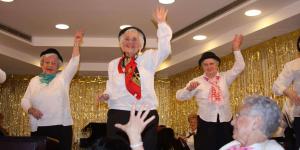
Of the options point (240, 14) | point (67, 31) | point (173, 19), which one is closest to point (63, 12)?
point (67, 31)

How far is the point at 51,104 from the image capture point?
410cm

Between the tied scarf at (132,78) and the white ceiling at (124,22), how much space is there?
2.58 metres

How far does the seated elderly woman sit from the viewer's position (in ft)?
6.97

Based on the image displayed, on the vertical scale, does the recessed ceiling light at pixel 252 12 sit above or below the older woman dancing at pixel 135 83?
above

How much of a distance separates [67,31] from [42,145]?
17.5ft

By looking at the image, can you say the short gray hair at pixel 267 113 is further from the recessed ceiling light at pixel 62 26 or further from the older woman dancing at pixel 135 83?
the recessed ceiling light at pixel 62 26

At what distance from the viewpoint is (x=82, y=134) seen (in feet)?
34.1

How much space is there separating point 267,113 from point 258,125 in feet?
0.25

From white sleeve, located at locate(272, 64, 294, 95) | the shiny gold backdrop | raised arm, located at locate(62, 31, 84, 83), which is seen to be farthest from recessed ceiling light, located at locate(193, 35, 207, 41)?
raised arm, located at locate(62, 31, 84, 83)

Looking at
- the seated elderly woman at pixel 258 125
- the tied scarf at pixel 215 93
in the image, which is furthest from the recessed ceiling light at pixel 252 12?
the seated elderly woman at pixel 258 125

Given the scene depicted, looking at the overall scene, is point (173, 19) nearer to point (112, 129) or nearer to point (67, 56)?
point (67, 56)

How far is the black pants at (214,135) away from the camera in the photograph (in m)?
4.63

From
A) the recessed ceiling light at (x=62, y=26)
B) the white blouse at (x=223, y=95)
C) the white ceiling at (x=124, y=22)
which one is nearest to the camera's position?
the white blouse at (x=223, y=95)

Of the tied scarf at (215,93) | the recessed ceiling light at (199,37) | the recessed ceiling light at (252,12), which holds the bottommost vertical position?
the tied scarf at (215,93)
